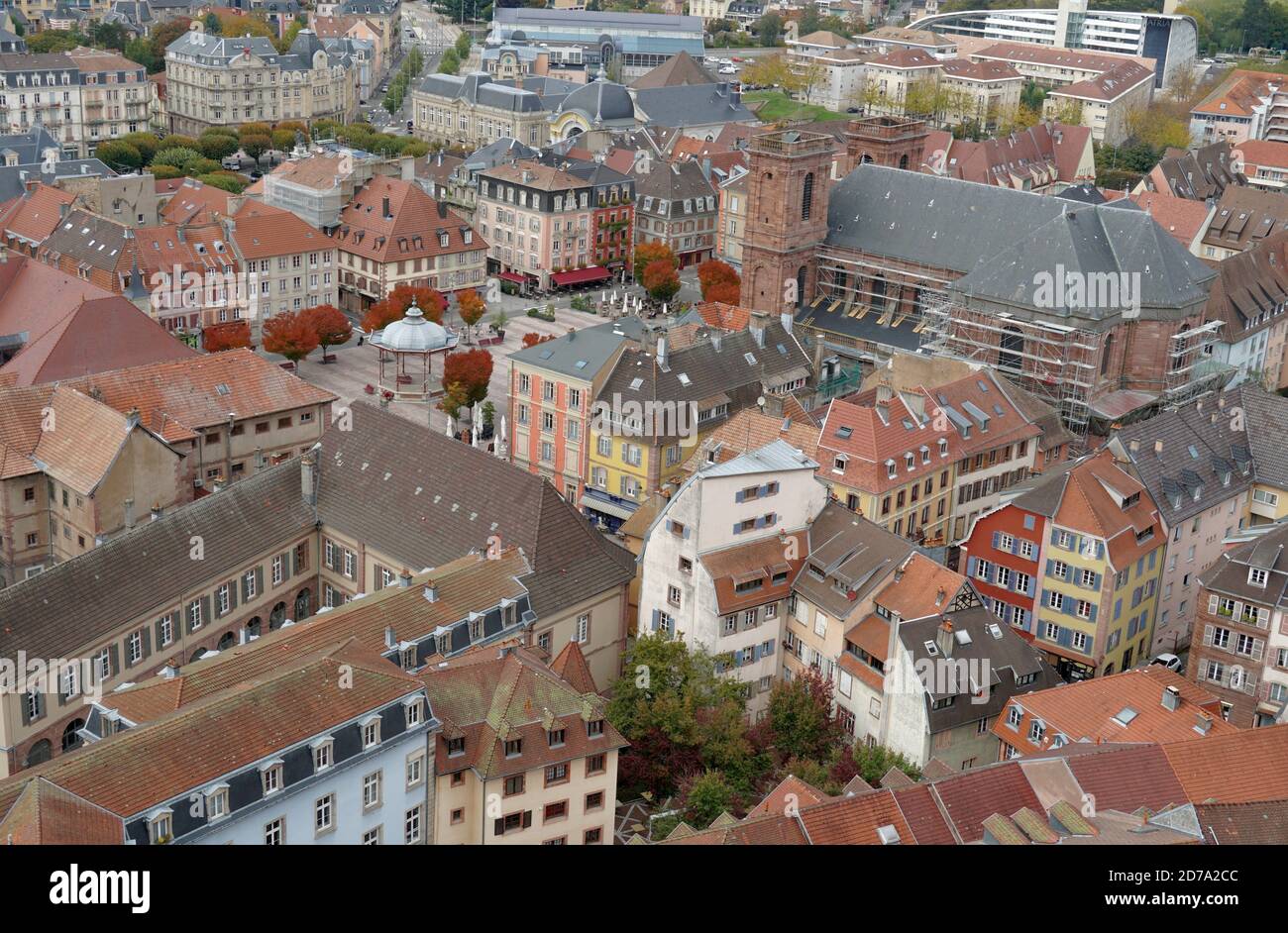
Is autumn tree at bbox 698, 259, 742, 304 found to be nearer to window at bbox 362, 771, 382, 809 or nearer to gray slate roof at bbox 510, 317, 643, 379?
gray slate roof at bbox 510, 317, 643, 379

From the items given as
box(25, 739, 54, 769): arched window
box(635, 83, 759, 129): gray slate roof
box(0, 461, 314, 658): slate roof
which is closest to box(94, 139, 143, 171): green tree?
box(635, 83, 759, 129): gray slate roof

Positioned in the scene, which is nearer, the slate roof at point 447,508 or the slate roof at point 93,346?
the slate roof at point 447,508

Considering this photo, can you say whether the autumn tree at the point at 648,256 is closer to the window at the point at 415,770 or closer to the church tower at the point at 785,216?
the church tower at the point at 785,216

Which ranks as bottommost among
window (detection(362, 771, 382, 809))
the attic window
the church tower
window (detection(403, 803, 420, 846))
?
window (detection(403, 803, 420, 846))

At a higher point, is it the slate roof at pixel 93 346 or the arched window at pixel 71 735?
the slate roof at pixel 93 346

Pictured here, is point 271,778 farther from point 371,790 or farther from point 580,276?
point 580,276

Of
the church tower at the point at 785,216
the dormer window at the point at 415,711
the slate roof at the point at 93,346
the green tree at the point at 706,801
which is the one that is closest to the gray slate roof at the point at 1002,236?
the church tower at the point at 785,216

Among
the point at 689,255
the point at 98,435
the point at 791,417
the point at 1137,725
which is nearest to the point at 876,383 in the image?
the point at 791,417
